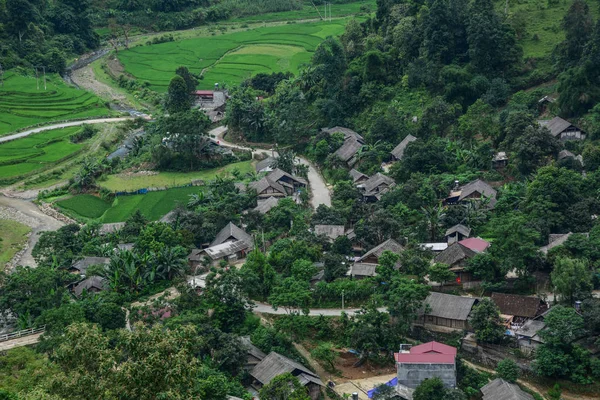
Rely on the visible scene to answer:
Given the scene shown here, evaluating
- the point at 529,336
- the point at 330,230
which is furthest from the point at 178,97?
the point at 529,336

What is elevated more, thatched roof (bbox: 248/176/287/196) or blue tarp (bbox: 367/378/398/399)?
thatched roof (bbox: 248/176/287/196)

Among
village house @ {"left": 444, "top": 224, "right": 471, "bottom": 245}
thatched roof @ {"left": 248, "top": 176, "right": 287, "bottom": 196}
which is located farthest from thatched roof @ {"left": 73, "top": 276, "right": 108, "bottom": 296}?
village house @ {"left": 444, "top": 224, "right": 471, "bottom": 245}

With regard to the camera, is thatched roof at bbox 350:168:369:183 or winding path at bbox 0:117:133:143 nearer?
thatched roof at bbox 350:168:369:183

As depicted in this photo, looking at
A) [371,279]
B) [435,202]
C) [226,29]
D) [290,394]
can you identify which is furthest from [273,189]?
[226,29]

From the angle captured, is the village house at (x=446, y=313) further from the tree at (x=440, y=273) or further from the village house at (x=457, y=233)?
the village house at (x=457, y=233)

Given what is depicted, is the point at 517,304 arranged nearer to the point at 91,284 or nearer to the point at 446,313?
the point at 446,313

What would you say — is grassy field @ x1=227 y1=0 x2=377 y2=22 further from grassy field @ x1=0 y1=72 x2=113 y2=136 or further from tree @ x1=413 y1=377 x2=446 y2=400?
tree @ x1=413 y1=377 x2=446 y2=400

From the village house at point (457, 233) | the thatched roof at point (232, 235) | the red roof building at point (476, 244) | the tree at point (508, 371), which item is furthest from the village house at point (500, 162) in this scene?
the tree at point (508, 371)
